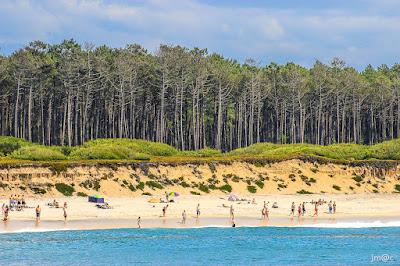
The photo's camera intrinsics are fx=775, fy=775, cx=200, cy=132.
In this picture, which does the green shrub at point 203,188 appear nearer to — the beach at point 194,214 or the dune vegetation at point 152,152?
the beach at point 194,214

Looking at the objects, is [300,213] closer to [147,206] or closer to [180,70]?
[147,206]

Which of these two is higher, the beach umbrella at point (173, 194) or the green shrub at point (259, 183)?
the green shrub at point (259, 183)

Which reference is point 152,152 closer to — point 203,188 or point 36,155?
point 203,188

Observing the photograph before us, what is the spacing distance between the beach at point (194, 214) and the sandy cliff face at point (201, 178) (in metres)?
2.35

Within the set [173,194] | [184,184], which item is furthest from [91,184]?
[184,184]

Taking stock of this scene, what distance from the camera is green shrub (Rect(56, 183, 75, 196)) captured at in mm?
70819

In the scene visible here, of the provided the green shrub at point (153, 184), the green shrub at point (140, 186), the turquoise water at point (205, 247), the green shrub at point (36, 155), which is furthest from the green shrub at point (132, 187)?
the turquoise water at point (205, 247)

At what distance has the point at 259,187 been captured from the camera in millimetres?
81125

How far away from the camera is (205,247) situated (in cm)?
5175

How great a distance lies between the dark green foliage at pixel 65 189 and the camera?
70812 millimetres

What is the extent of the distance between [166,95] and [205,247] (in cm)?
7698

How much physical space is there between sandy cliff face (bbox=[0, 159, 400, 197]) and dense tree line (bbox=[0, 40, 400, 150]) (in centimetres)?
3219

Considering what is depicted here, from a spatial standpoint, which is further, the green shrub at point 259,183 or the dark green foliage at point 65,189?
the green shrub at point 259,183

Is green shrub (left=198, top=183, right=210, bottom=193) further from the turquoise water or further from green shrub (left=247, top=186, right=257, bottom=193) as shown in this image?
the turquoise water
